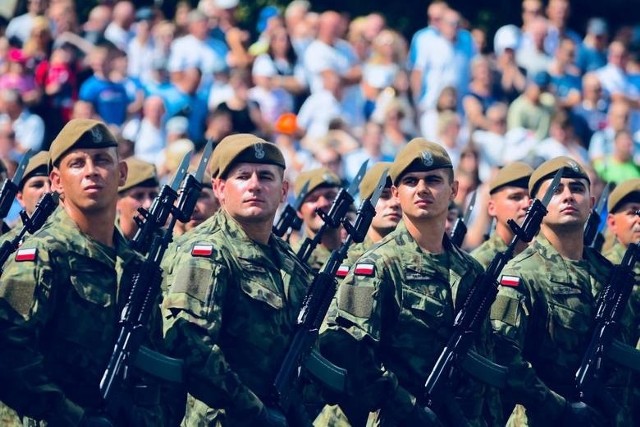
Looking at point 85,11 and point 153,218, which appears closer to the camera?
point 153,218

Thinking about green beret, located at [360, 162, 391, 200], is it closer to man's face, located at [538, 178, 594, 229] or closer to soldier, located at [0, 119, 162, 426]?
man's face, located at [538, 178, 594, 229]

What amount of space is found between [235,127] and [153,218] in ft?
26.3

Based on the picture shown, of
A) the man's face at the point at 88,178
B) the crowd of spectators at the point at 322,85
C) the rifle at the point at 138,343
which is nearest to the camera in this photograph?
the rifle at the point at 138,343

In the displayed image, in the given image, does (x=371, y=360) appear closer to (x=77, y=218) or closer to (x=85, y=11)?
(x=77, y=218)

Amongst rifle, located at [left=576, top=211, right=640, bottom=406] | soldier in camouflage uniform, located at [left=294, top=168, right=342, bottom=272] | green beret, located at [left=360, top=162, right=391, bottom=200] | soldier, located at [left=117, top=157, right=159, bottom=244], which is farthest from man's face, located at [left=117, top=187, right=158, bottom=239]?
rifle, located at [left=576, top=211, right=640, bottom=406]

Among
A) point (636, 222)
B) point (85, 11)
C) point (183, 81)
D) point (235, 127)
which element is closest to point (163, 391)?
point (636, 222)

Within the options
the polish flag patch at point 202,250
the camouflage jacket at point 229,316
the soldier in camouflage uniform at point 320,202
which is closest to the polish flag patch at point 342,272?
the camouflage jacket at point 229,316

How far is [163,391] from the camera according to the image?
9.96 m

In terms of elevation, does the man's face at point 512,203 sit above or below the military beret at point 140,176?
above

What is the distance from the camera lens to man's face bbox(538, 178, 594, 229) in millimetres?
11555

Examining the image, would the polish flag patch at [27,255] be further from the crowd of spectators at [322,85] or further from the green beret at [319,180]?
the crowd of spectators at [322,85]

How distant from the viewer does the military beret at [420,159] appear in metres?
10.8

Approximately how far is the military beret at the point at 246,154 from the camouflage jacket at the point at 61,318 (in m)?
1.00

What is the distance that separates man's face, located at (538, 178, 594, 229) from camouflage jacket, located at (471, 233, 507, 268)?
149cm
